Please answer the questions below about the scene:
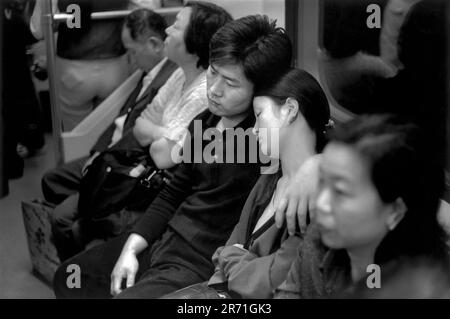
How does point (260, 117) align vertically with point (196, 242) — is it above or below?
above

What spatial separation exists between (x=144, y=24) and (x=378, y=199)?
167 cm

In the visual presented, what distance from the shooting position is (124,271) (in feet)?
5.72

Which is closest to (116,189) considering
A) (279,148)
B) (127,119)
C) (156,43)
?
(127,119)

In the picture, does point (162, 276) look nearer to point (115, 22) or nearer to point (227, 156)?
point (227, 156)

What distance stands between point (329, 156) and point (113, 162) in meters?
1.29

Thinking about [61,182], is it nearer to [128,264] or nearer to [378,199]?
[128,264]

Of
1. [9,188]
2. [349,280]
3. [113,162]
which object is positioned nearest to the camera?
[349,280]

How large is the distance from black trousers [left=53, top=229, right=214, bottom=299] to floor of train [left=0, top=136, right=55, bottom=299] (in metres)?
Answer: 0.53

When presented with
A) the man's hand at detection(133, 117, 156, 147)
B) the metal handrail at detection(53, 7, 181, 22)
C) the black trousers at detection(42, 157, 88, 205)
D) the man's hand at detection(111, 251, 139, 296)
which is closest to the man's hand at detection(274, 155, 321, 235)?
the man's hand at detection(111, 251, 139, 296)

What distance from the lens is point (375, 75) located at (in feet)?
5.10

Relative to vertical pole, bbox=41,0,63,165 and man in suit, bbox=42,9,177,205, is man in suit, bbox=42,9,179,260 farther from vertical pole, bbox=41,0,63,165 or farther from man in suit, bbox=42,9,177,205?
vertical pole, bbox=41,0,63,165

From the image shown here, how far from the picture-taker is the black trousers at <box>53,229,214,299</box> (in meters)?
1.63

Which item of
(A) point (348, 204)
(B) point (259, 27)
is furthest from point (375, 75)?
(A) point (348, 204)

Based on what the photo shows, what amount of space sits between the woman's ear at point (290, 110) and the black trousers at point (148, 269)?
0.52 meters
